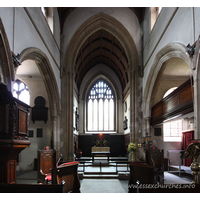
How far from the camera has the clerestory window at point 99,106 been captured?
A: 17.4m

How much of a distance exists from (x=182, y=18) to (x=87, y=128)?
12.6 metres

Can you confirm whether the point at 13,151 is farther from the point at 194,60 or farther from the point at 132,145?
the point at 132,145

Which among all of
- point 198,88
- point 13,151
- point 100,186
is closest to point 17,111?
point 13,151

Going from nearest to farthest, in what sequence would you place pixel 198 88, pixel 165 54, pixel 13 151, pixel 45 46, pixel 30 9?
pixel 13 151 < pixel 198 88 < pixel 30 9 < pixel 165 54 < pixel 45 46

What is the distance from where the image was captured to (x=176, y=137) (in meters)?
11.5

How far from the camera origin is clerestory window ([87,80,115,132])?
1739cm

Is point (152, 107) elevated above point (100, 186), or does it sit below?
above

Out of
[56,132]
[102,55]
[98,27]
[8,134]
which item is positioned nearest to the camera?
[8,134]

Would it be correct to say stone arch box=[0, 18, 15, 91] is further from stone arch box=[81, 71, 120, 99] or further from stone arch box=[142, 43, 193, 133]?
stone arch box=[81, 71, 120, 99]

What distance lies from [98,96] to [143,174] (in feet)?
43.2

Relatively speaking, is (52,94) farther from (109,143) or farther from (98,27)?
(109,143)

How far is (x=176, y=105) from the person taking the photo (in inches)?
274

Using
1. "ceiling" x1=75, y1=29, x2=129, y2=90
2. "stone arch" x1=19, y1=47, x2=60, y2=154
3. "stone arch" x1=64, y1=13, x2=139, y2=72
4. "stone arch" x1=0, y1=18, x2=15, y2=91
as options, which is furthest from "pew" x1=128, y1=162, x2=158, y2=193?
"ceiling" x1=75, y1=29, x2=129, y2=90

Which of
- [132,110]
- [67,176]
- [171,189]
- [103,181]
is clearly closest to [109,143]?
[132,110]
